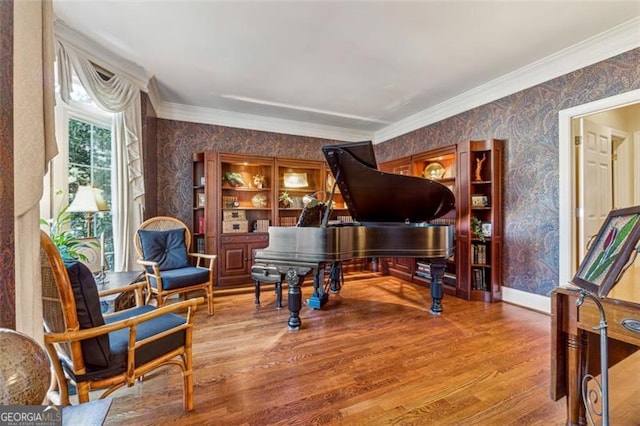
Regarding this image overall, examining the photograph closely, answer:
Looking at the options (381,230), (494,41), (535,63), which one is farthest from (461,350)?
(535,63)

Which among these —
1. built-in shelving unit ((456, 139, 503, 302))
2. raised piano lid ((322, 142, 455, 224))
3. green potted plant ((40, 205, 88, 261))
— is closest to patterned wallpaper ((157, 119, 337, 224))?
green potted plant ((40, 205, 88, 261))

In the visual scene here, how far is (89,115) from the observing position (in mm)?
2787

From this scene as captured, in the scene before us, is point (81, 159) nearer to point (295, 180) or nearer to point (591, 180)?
point (295, 180)

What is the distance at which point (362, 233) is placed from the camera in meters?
2.69

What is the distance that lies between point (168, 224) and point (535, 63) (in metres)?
4.55

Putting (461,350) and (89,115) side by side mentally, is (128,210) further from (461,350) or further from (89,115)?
(461,350)

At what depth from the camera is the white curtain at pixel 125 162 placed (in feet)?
9.24

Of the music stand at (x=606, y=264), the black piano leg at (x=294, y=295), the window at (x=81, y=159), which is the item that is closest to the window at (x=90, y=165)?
the window at (x=81, y=159)

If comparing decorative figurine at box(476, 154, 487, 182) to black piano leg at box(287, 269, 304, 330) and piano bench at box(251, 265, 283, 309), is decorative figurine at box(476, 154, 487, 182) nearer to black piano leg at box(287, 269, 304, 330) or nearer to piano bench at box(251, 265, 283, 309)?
black piano leg at box(287, 269, 304, 330)

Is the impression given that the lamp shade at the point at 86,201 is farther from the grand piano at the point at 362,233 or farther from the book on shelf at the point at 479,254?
the book on shelf at the point at 479,254

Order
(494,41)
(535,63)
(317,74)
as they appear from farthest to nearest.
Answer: (317,74)
(535,63)
(494,41)

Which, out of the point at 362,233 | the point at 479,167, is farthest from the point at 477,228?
the point at 362,233

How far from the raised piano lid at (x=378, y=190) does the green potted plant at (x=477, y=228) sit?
0.65m

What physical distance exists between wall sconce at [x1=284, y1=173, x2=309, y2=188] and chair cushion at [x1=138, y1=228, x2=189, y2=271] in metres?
2.11
